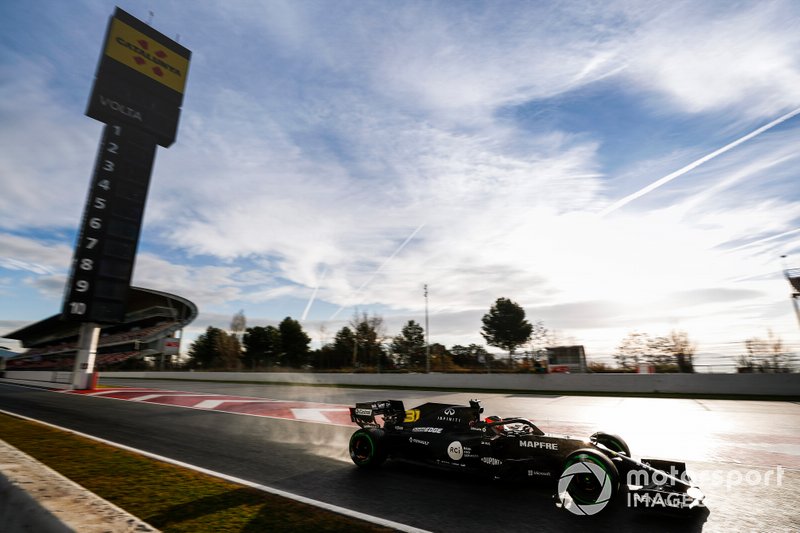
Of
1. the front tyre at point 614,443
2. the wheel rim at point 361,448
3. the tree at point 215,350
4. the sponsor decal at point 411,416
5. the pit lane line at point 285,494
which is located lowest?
the pit lane line at point 285,494

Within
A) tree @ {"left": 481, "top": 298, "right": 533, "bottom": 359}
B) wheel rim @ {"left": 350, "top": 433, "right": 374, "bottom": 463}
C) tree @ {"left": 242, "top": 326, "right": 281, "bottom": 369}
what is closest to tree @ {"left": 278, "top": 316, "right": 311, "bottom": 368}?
tree @ {"left": 242, "top": 326, "right": 281, "bottom": 369}

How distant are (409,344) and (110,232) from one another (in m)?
49.3

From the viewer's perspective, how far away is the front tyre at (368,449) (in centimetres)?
646

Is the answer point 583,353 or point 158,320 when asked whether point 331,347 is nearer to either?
point 158,320

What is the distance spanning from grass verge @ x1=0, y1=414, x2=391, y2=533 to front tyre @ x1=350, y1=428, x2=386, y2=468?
1915mm

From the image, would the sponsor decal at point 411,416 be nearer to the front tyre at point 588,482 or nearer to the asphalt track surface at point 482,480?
the asphalt track surface at point 482,480

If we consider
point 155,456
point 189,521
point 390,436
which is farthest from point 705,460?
point 155,456

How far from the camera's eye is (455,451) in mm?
5883

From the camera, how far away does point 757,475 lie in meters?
5.77

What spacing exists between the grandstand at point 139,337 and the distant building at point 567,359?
52.4 meters

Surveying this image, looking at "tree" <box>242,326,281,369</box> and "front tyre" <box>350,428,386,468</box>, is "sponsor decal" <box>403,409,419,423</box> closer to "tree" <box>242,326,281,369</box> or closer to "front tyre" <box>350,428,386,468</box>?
"front tyre" <box>350,428,386,468</box>

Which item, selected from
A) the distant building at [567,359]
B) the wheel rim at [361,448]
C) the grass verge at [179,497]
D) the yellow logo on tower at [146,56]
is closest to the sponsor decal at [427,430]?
the wheel rim at [361,448]

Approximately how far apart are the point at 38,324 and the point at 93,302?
252 ft

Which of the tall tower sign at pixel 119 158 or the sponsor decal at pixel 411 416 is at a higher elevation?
the tall tower sign at pixel 119 158
